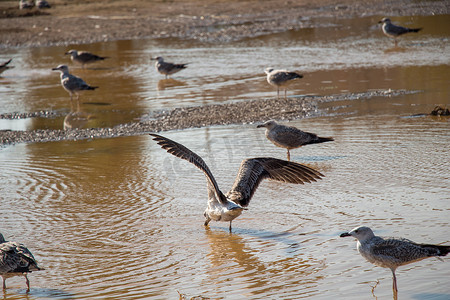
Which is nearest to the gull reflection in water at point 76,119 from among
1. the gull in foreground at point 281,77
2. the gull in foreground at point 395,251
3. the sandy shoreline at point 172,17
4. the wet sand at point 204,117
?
the wet sand at point 204,117

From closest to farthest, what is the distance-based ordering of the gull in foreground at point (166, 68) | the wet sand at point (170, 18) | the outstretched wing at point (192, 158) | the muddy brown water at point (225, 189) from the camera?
the muddy brown water at point (225, 189)
the outstretched wing at point (192, 158)
the gull in foreground at point (166, 68)
the wet sand at point (170, 18)

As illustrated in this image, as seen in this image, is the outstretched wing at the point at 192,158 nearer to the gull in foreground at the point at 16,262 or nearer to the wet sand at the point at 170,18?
the gull in foreground at the point at 16,262

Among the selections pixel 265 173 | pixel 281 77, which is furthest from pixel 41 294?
pixel 281 77

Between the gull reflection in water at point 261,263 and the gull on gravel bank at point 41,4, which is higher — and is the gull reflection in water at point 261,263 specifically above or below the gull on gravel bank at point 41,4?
below

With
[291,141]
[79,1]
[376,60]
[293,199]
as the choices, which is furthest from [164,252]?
[79,1]

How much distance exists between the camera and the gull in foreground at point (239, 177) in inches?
286

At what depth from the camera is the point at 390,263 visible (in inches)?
224

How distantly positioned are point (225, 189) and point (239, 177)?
121 centimetres

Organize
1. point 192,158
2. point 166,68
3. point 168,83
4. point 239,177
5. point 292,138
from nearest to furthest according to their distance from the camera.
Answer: point 192,158, point 239,177, point 292,138, point 168,83, point 166,68

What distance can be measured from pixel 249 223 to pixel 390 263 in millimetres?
2493

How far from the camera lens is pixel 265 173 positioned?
7.96 meters

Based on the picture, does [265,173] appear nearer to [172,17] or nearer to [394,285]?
[394,285]

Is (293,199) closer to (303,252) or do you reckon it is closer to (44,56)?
(303,252)

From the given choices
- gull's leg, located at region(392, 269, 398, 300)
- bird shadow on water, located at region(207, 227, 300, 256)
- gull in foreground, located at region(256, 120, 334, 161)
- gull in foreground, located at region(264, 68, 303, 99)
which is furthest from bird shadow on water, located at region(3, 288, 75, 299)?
gull in foreground, located at region(264, 68, 303, 99)
